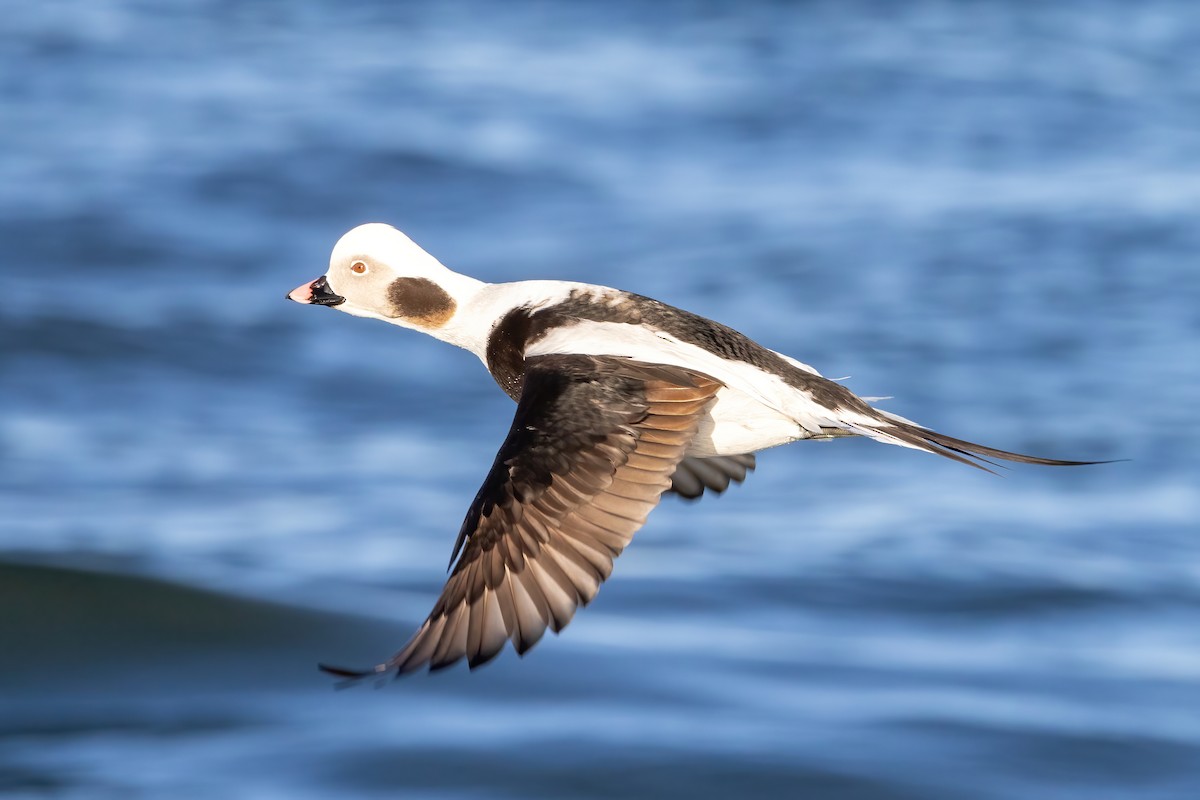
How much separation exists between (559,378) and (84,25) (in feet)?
71.1

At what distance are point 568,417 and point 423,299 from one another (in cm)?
88

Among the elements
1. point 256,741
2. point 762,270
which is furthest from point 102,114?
point 256,741

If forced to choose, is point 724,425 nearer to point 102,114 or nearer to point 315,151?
point 315,151

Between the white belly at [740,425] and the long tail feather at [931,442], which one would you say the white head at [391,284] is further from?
the long tail feather at [931,442]

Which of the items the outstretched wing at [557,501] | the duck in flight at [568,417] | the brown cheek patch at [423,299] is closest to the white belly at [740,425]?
the duck in flight at [568,417]

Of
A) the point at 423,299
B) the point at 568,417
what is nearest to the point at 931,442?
the point at 568,417

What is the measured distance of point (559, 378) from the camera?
14.3ft

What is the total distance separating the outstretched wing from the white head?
2.18 feet

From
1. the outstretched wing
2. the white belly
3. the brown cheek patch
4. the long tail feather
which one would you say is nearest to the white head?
the brown cheek patch

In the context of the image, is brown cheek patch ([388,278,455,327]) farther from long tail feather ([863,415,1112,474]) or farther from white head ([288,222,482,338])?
long tail feather ([863,415,1112,474])

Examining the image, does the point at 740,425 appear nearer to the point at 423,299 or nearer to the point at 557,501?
the point at 557,501

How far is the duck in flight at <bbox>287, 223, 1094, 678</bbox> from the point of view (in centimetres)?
413

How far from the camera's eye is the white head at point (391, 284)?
16.4 ft

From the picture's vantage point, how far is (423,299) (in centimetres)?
499
